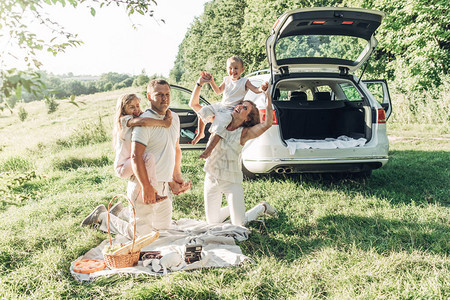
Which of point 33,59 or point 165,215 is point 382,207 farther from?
point 33,59

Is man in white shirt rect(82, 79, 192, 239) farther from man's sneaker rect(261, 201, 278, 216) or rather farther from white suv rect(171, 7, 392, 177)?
white suv rect(171, 7, 392, 177)

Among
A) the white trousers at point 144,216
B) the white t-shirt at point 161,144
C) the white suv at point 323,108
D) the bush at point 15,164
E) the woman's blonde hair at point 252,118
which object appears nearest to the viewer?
the white t-shirt at point 161,144

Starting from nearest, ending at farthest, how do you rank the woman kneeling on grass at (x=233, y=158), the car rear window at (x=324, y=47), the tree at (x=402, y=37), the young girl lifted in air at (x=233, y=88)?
the woman kneeling on grass at (x=233, y=158) < the young girl lifted in air at (x=233, y=88) < the tree at (x=402, y=37) < the car rear window at (x=324, y=47)

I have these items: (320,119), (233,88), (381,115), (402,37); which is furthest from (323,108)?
(402,37)

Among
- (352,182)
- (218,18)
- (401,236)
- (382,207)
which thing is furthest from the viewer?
(218,18)

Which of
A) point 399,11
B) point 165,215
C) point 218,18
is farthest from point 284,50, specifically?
point 165,215

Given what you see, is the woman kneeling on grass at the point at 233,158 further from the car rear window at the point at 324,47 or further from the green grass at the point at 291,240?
the car rear window at the point at 324,47

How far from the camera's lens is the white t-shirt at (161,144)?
314cm

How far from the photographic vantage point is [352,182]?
5.18 meters

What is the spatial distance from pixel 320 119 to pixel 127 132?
370 cm

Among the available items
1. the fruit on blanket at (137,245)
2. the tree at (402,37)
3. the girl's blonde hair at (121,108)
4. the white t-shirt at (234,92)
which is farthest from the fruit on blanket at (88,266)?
the tree at (402,37)

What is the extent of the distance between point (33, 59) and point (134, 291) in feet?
5.32

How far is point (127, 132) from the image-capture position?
316cm

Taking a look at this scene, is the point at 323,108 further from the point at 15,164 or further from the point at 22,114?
the point at 22,114
